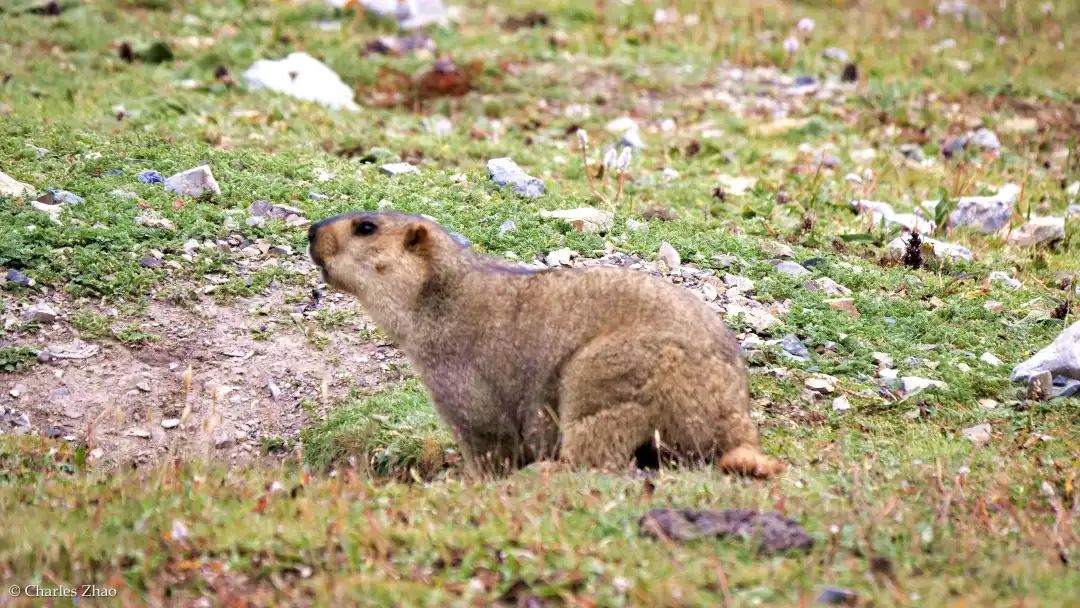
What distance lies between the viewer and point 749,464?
21.5 ft

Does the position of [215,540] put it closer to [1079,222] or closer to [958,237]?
[958,237]

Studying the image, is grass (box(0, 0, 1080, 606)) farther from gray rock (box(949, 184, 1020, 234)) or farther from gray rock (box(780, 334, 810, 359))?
gray rock (box(949, 184, 1020, 234))

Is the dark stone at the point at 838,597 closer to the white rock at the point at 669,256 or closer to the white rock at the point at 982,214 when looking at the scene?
the white rock at the point at 669,256

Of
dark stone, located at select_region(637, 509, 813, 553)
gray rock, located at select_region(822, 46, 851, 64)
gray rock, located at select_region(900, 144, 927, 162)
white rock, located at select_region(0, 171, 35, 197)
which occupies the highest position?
dark stone, located at select_region(637, 509, 813, 553)

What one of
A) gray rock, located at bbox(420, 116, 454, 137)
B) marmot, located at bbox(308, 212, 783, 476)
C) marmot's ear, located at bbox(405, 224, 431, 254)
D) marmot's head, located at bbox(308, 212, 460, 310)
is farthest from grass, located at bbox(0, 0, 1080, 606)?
marmot's ear, located at bbox(405, 224, 431, 254)

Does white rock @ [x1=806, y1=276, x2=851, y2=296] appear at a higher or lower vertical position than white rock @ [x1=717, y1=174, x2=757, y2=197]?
higher

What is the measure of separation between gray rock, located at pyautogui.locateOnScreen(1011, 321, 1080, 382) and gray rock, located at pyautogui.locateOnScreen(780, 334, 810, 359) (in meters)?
1.41

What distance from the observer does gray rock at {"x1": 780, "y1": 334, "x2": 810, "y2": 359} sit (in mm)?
8859

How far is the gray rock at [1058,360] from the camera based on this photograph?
8.23 m

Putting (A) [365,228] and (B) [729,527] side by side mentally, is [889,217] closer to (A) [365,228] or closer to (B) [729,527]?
(A) [365,228]

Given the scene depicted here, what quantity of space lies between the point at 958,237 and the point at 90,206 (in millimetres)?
7653

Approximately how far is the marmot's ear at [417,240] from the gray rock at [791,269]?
347 centimetres

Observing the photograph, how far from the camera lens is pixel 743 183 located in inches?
493

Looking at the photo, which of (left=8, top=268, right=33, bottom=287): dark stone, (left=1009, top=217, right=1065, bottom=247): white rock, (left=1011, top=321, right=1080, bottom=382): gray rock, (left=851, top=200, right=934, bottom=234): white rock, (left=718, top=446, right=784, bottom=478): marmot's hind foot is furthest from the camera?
(left=1009, top=217, right=1065, bottom=247): white rock
